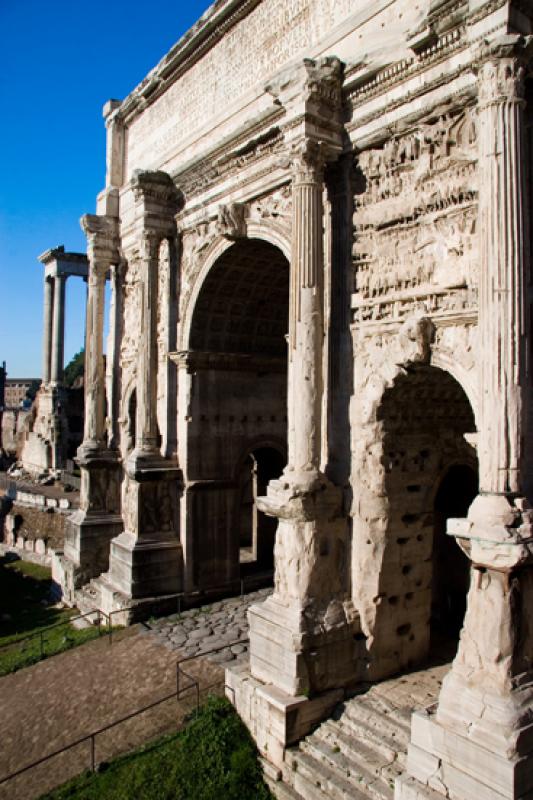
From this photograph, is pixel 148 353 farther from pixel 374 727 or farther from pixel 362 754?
pixel 362 754

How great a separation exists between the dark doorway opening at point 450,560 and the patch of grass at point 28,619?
5921 millimetres

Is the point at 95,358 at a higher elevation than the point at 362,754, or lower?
higher

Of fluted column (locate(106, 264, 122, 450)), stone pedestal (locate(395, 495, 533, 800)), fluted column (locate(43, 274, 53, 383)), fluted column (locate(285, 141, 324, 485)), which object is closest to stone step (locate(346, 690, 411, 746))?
stone pedestal (locate(395, 495, 533, 800))

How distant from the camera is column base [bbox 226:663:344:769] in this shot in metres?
7.52

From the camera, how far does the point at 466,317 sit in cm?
675

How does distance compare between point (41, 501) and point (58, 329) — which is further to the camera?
point (58, 329)

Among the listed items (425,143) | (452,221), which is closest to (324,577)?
(452,221)

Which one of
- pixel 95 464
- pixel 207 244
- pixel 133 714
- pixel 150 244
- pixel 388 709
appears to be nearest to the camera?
pixel 388 709

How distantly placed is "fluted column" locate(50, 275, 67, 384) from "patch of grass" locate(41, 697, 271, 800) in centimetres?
2775

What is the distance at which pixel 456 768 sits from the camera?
18.7 feet

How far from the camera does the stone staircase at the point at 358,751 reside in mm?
6797

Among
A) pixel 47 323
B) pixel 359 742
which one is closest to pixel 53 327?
pixel 47 323

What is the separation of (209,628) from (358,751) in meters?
4.51

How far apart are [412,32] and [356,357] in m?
3.66
